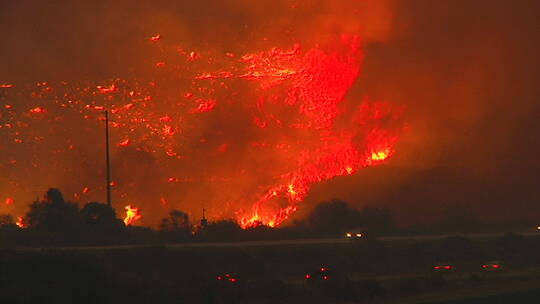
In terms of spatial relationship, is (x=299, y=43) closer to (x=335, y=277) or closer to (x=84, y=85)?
(x=84, y=85)

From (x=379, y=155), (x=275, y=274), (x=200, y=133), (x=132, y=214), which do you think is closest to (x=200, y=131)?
(x=200, y=133)

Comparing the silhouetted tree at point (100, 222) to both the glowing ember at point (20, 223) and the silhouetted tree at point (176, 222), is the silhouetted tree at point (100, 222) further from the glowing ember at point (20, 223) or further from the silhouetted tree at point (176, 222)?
the silhouetted tree at point (176, 222)

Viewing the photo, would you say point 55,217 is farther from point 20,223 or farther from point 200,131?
point 200,131

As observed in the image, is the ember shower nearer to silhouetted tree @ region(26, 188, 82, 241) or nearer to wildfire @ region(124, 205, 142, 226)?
wildfire @ region(124, 205, 142, 226)

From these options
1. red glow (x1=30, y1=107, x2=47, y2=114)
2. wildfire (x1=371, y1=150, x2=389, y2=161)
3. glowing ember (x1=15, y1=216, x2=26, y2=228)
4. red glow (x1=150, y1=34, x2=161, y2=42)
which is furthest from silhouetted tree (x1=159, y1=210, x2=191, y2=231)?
wildfire (x1=371, y1=150, x2=389, y2=161)

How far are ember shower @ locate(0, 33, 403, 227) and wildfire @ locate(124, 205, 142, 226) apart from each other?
2.11 ft

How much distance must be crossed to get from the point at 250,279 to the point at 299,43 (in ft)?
97.8

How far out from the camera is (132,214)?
6094cm

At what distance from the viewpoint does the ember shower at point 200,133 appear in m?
62.0

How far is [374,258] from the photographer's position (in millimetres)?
46562

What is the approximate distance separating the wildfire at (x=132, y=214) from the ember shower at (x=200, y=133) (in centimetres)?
64

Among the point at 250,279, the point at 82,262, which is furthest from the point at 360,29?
the point at 82,262

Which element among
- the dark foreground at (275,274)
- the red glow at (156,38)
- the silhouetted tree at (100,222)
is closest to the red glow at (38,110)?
the red glow at (156,38)

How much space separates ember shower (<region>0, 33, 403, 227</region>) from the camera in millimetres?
61969
